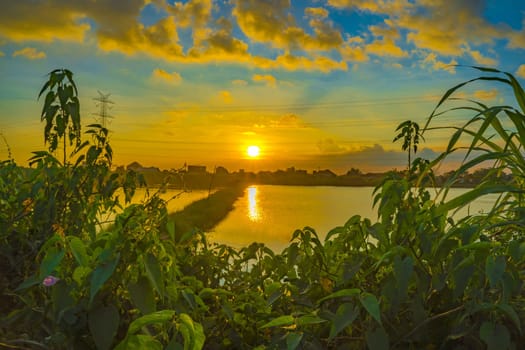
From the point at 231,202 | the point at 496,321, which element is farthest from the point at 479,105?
the point at 231,202

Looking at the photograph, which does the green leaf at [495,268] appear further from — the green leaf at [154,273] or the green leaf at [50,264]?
the green leaf at [50,264]

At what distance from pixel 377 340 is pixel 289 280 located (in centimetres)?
45

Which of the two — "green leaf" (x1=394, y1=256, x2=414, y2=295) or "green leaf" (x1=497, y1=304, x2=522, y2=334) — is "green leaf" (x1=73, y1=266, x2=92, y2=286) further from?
"green leaf" (x1=497, y1=304, x2=522, y2=334)

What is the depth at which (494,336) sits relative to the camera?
132 cm

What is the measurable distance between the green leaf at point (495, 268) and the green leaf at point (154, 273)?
0.77 m

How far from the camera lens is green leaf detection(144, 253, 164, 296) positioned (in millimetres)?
1202

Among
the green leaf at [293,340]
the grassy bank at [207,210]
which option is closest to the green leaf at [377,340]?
the green leaf at [293,340]

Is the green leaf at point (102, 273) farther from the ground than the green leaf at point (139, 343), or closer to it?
farther from the ground

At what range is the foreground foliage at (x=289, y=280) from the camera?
1.27 metres

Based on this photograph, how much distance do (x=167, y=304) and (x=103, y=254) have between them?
28 centimetres

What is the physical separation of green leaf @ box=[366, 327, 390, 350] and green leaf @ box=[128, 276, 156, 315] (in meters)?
0.53

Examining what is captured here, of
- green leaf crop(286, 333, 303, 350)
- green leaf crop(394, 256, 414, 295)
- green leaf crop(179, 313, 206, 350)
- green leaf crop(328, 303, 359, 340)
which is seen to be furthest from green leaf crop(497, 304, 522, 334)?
green leaf crop(179, 313, 206, 350)

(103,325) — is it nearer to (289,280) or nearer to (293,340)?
(293,340)

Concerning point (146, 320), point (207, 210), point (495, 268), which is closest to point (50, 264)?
point (146, 320)
